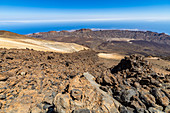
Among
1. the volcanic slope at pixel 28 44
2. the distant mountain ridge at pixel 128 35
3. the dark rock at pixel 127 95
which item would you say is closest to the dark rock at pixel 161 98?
the dark rock at pixel 127 95

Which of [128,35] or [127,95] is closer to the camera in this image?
[127,95]

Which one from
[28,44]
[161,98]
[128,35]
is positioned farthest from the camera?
[128,35]

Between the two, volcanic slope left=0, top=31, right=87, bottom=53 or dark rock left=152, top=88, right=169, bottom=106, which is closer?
dark rock left=152, top=88, right=169, bottom=106

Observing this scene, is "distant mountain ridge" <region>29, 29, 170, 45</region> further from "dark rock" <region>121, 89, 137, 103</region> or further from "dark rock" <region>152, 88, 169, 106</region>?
"dark rock" <region>121, 89, 137, 103</region>

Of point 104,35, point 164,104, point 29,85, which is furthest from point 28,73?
point 104,35

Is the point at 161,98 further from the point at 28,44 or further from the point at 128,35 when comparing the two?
the point at 128,35

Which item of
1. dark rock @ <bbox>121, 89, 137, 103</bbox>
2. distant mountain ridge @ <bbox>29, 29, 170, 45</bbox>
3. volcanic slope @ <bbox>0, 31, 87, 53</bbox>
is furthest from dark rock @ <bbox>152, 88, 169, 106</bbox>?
distant mountain ridge @ <bbox>29, 29, 170, 45</bbox>

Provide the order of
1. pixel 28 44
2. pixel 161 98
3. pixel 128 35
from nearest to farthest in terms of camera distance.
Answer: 1. pixel 161 98
2. pixel 28 44
3. pixel 128 35

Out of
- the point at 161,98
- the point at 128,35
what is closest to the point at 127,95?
the point at 161,98

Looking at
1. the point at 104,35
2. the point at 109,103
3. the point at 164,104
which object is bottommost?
A: the point at 164,104

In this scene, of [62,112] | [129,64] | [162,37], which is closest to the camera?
[62,112]

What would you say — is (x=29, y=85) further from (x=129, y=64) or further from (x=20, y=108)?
(x=129, y=64)
